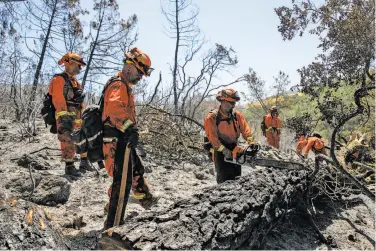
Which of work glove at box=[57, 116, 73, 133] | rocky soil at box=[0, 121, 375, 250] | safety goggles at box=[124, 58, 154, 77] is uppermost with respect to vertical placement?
safety goggles at box=[124, 58, 154, 77]

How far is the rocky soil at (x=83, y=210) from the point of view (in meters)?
1.85

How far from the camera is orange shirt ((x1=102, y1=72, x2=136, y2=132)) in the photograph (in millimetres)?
2996

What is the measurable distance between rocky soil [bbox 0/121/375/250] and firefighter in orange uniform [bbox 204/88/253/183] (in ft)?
2.59

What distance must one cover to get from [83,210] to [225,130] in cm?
223

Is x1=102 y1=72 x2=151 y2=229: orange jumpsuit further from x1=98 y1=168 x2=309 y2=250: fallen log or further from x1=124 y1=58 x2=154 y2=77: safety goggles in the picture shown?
x1=98 y1=168 x2=309 y2=250: fallen log

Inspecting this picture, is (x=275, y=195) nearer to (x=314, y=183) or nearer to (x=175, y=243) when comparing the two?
(x=314, y=183)

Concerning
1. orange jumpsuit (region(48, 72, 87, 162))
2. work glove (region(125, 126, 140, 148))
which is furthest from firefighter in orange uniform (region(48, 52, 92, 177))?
work glove (region(125, 126, 140, 148))

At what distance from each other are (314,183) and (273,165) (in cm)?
71

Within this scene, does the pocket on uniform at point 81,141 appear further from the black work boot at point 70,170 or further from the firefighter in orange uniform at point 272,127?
the firefighter in orange uniform at point 272,127

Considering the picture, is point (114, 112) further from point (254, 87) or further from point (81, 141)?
point (254, 87)

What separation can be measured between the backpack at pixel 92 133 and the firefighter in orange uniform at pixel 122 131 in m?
0.14

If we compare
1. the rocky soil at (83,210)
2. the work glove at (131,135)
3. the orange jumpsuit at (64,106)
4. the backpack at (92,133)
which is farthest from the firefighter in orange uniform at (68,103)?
the work glove at (131,135)

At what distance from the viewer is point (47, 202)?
3523mm

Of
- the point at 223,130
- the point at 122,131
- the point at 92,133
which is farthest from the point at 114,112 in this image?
the point at 223,130
